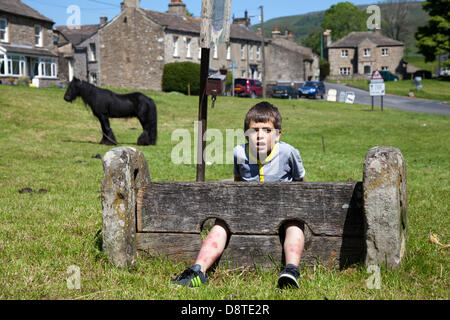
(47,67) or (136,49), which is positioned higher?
(136,49)

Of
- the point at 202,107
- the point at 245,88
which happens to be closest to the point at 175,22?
the point at 245,88

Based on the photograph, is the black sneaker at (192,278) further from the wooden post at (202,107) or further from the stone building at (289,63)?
the stone building at (289,63)

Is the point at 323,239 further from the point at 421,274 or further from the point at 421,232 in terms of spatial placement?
the point at 421,232

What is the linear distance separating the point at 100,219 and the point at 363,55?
89142mm

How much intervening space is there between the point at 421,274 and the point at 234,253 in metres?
1.54

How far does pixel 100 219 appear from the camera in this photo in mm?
6258

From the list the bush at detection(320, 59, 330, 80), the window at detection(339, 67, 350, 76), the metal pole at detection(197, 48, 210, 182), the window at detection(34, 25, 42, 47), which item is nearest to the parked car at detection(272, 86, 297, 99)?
the window at detection(34, 25, 42, 47)

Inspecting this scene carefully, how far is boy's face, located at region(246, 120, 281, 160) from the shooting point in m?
4.83

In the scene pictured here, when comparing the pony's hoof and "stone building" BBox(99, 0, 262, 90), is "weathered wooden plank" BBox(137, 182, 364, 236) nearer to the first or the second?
the pony's hoof

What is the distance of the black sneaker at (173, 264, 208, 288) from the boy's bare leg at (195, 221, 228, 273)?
0.08m

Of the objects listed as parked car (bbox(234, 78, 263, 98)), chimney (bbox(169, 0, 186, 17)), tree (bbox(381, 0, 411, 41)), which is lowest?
parked car (bbox(234, 78, 263, 98))

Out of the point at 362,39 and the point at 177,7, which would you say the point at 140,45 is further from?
the point at 362,39

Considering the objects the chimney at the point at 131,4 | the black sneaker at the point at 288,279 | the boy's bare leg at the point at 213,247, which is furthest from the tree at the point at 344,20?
the black sneaker at the point at 288,279
